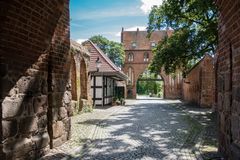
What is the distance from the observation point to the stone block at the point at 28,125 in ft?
18.1

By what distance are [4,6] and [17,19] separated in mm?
384

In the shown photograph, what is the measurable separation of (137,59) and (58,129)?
44.1 metres

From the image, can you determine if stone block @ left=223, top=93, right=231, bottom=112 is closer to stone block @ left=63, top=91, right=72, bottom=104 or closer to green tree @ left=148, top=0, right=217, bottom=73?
stone block @ left=63, top=91, right=72, bottom=104

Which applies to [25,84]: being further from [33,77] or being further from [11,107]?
[11,107]

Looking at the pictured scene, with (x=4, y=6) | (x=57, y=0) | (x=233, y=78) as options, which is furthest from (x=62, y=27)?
(x=233, y=78)

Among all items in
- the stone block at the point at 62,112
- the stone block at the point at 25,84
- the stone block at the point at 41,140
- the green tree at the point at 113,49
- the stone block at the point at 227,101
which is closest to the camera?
the stone block at the point at 25,84

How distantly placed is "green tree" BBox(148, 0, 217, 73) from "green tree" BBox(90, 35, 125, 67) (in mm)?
29228

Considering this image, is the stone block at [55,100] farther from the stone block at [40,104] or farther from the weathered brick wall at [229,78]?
the weathered brick wall at [229,78]

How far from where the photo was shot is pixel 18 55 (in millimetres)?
5277

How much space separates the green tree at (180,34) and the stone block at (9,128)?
1320 cm

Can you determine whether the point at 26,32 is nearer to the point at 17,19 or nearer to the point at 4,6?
the point at 17,19

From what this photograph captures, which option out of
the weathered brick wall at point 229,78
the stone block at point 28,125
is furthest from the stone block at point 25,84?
the weathered brick wall at point 229,78

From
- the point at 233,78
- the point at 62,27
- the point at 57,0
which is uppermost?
the point at 57,0

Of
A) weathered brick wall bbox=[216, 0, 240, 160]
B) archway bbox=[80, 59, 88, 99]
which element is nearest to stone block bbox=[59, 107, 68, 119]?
weathered brick wall bbox=[216, 0, 240, 160]
